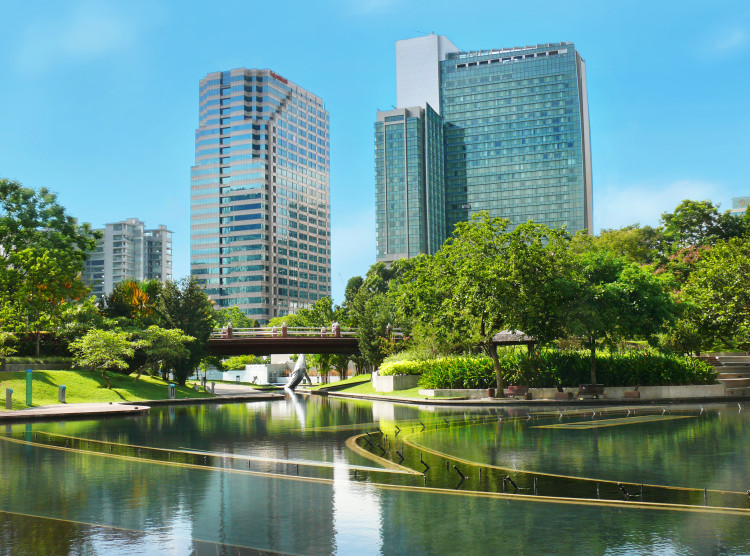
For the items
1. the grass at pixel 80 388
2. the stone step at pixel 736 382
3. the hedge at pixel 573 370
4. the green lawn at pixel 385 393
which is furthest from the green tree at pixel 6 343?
the stone step at pixel 736 382

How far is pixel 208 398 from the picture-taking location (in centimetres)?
4928

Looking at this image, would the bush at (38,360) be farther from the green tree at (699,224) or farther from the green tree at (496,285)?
the green tree at (699,224)

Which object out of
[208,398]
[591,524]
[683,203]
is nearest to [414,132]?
[683,203]

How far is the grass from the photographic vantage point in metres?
39.2

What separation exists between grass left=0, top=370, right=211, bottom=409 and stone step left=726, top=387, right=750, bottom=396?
1403 inches

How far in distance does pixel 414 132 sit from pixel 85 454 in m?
187

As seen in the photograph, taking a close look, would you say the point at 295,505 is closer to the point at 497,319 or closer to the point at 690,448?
the point at 690,448

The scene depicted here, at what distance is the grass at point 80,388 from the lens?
39.2m

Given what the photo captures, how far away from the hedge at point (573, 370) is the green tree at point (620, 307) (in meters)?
1.50

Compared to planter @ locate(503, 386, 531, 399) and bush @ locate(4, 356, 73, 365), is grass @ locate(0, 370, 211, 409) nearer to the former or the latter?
bush @ locate(4, 356, 73, 365)

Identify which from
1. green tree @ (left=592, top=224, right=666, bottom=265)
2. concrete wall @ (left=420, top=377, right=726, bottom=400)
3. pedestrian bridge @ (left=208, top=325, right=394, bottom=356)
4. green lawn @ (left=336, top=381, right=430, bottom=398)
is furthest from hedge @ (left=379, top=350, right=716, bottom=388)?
green tree @ (left=592, top=224, right=666, bottom=265)

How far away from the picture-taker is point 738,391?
1608 inches

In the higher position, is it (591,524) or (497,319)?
(497,319)

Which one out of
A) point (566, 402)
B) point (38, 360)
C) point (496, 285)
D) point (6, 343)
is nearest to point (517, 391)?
point (566, 402)
